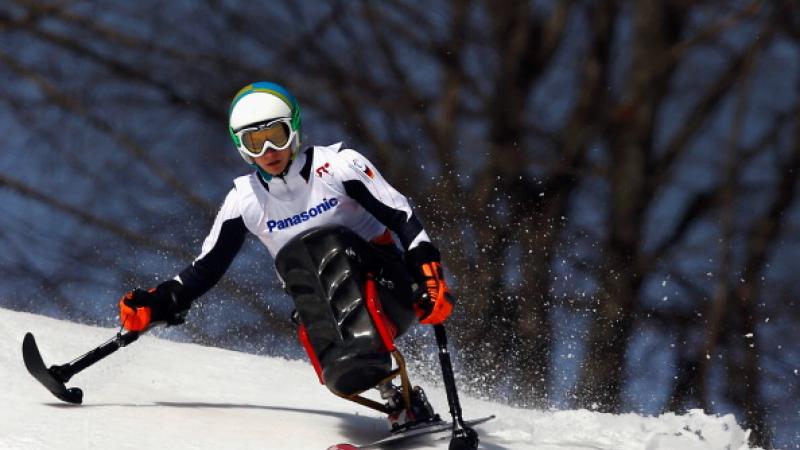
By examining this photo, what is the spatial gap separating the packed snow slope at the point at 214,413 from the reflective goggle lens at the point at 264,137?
130 cm

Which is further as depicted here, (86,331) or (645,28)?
(645,28)

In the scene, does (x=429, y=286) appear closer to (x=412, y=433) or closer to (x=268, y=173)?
(x=412, y=433)

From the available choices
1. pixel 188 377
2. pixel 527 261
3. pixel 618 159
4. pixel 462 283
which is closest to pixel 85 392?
pixel 188 377

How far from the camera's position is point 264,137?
18.6 feet

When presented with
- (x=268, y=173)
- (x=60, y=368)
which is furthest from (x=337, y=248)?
(x=60, y=368)

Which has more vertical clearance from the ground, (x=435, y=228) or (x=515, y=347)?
(x=435, y=228)

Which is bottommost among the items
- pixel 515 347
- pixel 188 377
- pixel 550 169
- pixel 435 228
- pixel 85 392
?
pixel 85 392

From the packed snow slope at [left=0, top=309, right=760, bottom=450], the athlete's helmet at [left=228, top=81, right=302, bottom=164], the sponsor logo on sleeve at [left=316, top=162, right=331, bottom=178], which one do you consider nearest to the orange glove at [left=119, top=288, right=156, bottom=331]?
the packed snow slope at [left=0, top=309, right=760, bottom=450]

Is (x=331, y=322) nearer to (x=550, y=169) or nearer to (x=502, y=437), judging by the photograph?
(x=502, y=437)

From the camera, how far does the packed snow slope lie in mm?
5586

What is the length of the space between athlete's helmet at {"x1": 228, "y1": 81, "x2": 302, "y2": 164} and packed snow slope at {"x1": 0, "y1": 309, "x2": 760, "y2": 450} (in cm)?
130

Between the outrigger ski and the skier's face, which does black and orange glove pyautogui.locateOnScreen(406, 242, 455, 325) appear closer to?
the skier's face

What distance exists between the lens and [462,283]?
16266mm

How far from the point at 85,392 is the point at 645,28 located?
14.4 meters
